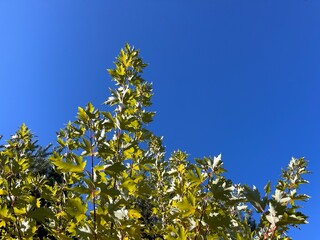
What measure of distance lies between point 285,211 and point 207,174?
79 cm

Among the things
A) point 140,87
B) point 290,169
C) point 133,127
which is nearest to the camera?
point 133,127

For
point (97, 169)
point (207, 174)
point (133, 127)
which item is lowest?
point (97, 169)

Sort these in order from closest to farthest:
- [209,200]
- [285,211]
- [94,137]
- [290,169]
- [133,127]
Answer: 1. [285,211]
2. [209,200]
3. [94,137]
4. [133,127]
5. [290,169]

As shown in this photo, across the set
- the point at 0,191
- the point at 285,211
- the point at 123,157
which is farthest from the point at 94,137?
the point at 285,211

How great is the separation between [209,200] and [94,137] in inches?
46.0

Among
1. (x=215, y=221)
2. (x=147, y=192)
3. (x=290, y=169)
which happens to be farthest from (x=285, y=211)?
(x=290, y=169)

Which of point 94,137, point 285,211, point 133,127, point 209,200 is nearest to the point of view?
point 285,211

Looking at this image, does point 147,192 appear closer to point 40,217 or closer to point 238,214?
point 40,217

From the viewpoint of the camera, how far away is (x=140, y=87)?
412 cm

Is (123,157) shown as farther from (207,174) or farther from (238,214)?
(238,214)

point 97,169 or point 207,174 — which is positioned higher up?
point 207,174

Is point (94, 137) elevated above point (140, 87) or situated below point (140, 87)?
below

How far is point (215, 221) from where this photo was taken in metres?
2.29

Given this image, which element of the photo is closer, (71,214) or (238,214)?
(71,214)
